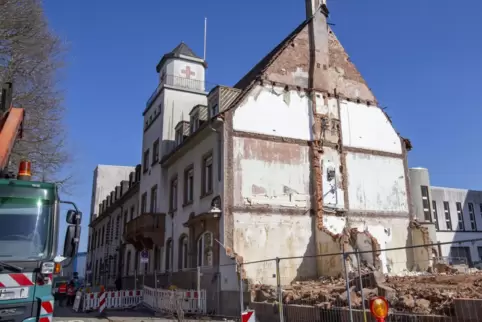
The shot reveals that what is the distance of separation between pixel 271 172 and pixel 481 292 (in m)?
11.0

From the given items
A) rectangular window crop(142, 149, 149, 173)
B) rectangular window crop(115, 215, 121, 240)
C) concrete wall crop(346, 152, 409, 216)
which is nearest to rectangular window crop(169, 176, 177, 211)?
rectangular window crop(142, 149, 149, 173)

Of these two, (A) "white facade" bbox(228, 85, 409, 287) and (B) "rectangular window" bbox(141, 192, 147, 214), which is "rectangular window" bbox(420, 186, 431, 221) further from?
(B) "rectangular window" bbox(141, 192, 147, 214)

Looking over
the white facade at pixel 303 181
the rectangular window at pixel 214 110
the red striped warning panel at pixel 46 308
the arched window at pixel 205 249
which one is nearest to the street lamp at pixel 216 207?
the white facade at pixel 303 181

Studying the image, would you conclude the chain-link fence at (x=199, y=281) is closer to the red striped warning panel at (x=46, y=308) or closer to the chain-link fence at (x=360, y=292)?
the chain-link fence at (x=360, y=292)

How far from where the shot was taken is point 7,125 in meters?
8.91

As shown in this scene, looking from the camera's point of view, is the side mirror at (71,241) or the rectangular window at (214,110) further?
the rectangular window at (214,110)

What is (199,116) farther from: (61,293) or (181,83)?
(61,293)

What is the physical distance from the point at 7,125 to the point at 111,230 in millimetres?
34054

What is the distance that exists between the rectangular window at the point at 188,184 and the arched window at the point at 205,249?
8.47ft

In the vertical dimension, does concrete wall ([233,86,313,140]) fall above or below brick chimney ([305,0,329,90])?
below

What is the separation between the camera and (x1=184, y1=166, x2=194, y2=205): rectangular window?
2212 centimetres

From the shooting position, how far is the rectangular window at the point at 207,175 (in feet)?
65.5

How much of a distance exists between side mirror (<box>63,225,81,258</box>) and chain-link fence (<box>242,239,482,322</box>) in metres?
4.85

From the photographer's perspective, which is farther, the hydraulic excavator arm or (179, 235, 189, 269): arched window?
(179, 235, 189, 269): arched window
